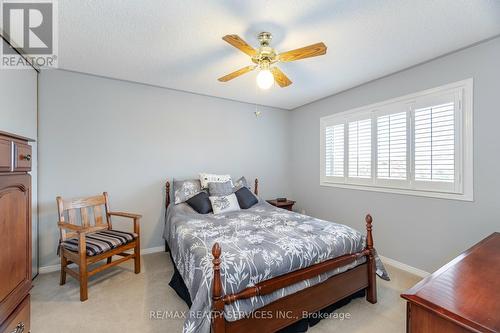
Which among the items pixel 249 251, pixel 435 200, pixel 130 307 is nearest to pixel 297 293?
pixel 249 251

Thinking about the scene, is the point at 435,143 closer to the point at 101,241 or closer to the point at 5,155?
the point at 5,155

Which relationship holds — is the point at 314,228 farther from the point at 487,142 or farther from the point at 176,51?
the point at 176,51

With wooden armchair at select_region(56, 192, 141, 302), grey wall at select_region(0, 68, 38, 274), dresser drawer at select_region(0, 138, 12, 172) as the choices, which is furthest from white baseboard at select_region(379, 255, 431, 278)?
grey wall at select_region(0, 68, 38, 274)

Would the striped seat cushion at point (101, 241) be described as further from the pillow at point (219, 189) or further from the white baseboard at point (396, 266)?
the pillow at point (219, 189)

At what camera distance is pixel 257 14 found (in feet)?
6.01

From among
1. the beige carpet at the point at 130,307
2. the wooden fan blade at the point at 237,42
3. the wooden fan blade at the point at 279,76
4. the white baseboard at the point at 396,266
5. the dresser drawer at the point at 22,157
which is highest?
the wooden fan blade at the point at 237,42

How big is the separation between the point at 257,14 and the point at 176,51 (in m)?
1.03

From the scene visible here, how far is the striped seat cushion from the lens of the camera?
227cm

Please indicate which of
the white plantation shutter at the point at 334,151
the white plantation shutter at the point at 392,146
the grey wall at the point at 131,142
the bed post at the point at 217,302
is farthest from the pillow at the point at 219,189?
the white plantation shutter at the point at 392,146

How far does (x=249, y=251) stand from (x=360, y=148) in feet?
8.51

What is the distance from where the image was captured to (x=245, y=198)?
3.44m

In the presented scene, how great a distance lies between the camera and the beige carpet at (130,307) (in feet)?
6.02

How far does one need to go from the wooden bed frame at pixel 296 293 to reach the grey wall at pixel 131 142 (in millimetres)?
2411

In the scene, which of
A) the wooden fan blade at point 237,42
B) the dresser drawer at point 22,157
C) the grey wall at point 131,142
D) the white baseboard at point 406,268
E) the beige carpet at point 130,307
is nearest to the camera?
the dresser drawer at point 22,157
